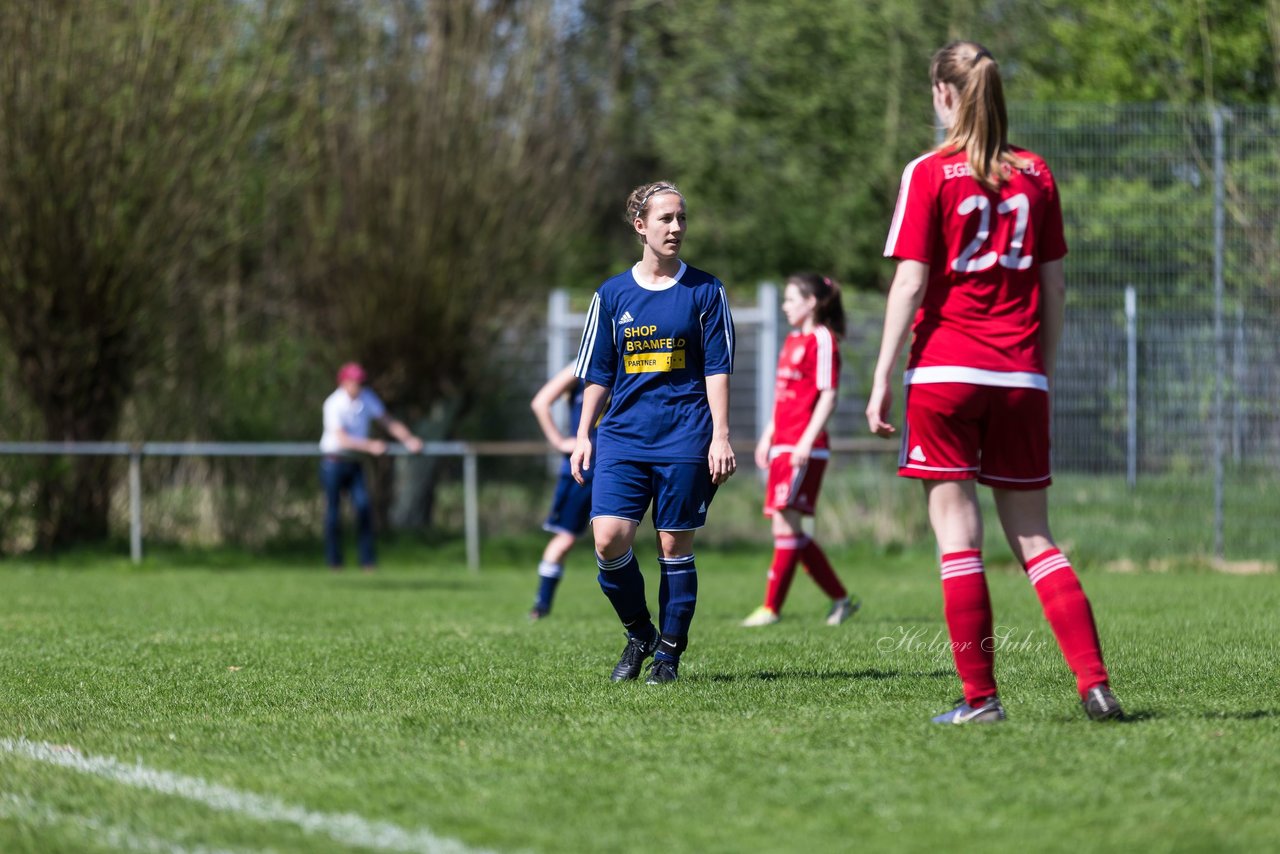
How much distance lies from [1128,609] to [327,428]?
883 centimetres

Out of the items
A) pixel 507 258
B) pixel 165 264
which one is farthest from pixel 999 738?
pixel 507 258

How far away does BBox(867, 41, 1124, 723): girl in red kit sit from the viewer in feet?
16.4

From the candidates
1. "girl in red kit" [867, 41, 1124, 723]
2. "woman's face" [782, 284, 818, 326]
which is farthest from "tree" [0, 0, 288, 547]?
"girl in red kit" [867, 41, 1124, 723]

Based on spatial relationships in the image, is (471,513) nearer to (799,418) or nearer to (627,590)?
(799,418)

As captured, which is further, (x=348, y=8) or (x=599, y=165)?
(x=599, y=165)

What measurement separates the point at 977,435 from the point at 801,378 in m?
4.17

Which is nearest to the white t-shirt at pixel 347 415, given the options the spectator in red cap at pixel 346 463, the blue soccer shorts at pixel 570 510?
the spectator in red cap at pixel 346 463

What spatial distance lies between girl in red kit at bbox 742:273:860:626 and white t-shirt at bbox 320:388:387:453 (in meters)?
7.56

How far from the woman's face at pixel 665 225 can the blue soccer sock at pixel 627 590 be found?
1201 millimetres

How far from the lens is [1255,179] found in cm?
1480

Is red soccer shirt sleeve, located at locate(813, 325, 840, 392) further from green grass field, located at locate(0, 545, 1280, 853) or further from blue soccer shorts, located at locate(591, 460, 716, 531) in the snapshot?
blue soccer shorts, located at locate(591, 460, 716, 531)

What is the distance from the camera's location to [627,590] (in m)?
6.50

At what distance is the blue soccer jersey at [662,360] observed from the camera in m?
6.23

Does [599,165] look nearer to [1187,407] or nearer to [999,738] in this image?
[1187,407]
